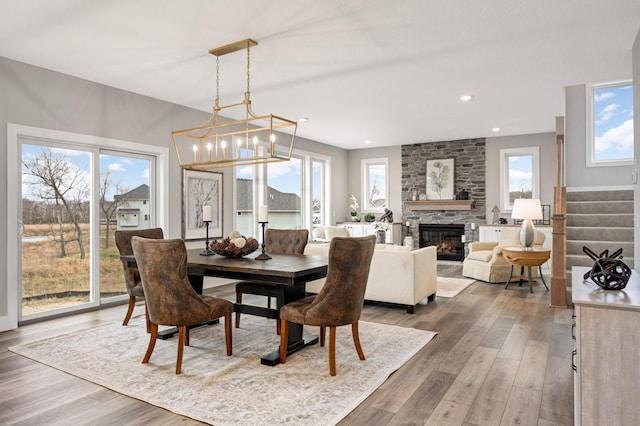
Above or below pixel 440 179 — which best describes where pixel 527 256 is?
below

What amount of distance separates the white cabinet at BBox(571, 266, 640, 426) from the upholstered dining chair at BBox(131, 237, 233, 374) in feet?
7.65

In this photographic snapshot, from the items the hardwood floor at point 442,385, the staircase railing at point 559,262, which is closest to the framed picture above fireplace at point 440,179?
the staircase railing at point 559,262

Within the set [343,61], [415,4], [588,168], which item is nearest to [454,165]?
[588,168]

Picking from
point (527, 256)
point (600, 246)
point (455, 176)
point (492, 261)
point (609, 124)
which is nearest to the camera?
point (600, 246)

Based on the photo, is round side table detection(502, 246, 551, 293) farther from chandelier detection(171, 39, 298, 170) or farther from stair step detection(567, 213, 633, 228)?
chandelier detection(171, 39, 298, 170)

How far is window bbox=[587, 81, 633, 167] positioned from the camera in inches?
237

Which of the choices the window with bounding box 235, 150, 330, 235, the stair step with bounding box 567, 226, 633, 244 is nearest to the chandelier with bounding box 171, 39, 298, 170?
the window with bounding box 235, 150, 330, 235

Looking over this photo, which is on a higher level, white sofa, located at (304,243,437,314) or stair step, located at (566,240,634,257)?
stair step, located at (566,240,634,257)

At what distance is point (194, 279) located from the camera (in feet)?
13.4

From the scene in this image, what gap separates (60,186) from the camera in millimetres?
4590

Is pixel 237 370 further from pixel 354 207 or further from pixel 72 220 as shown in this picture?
pixel 354 207

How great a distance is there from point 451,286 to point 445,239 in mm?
3167

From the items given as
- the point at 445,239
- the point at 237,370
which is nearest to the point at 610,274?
the point at 237,370

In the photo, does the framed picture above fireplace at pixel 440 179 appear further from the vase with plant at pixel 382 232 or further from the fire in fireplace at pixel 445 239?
the vase with plant at pixel 382 232
